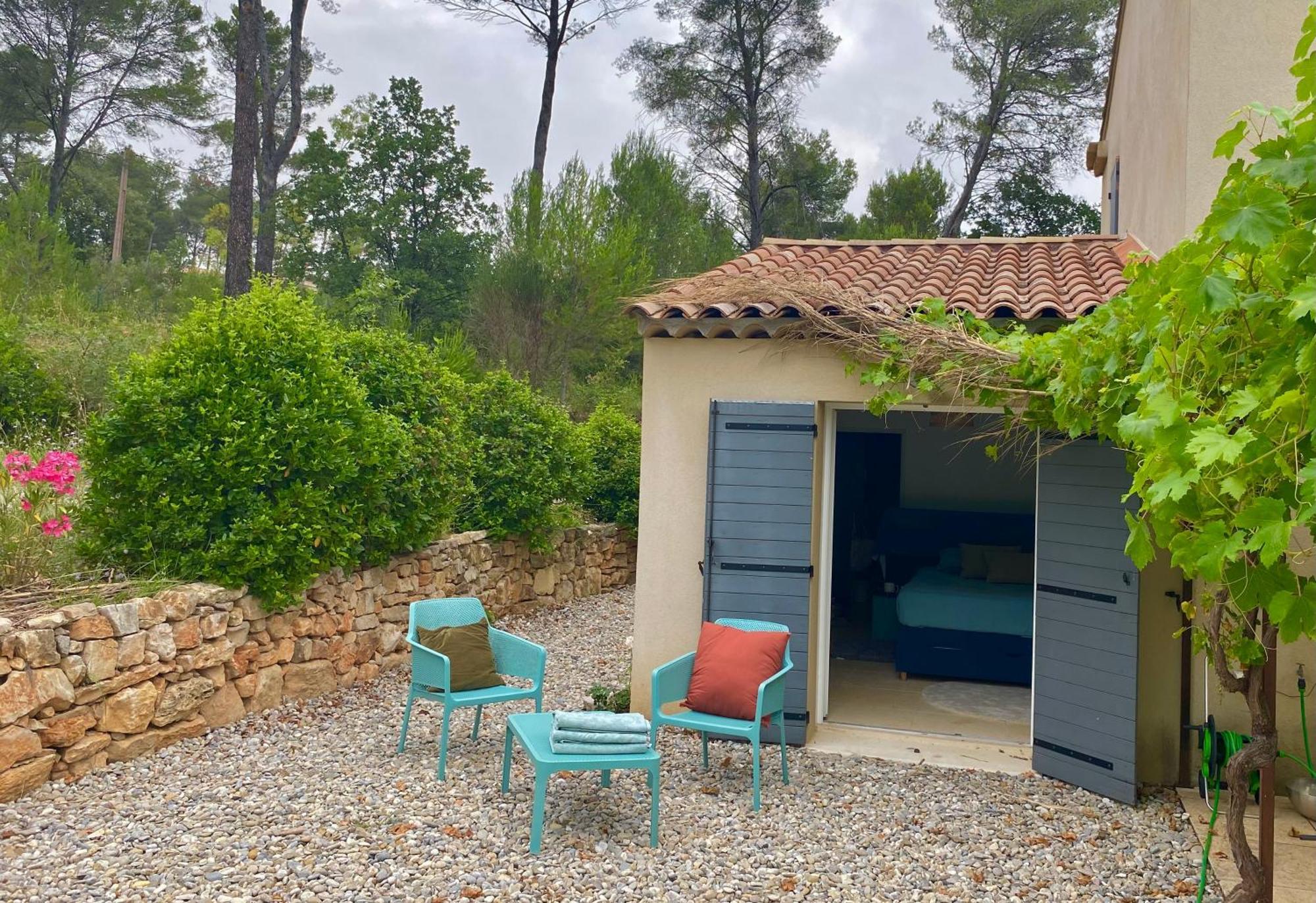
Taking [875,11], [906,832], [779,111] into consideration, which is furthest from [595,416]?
[875,11]

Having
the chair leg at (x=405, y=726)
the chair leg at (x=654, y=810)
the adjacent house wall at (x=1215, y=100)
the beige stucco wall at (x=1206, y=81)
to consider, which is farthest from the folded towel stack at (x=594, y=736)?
the beige stucco wall at (x=1206, y=81)

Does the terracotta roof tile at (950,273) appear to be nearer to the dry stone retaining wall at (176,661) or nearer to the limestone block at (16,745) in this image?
the dry stone retaining wall at (176,661)

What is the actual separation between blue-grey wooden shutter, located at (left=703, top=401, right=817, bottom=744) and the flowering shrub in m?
4.26

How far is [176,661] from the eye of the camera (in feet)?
20.5

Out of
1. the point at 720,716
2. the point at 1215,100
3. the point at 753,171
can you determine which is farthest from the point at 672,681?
the point at 753,171

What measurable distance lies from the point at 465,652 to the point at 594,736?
1667mm

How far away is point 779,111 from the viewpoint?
22234mm

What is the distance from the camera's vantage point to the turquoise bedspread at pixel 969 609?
27.5 feet

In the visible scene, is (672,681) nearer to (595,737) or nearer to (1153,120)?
(595,737)

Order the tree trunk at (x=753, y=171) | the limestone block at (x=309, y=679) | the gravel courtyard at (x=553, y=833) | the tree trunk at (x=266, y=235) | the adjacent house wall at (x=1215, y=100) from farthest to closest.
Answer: the tree trunk at (x=753, y=171), the tree trunk at (x=266, y=235), the limestone block at (x=309, y=679), the adjacent house wall at (x=1215, y=100), the gravel courtyard at (x=553, y=833)

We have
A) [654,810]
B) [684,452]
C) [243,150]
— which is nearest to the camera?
[654,810]

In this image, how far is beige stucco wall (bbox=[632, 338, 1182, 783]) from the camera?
6.79 m

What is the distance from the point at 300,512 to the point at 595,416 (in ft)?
24.9

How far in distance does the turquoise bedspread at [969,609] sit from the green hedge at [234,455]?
186 inches
